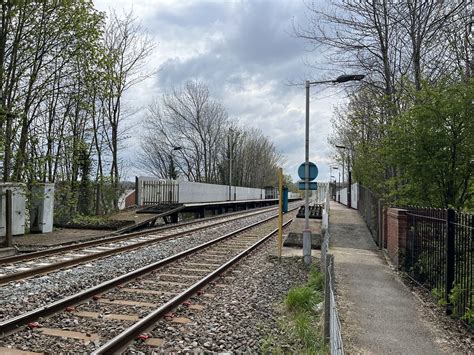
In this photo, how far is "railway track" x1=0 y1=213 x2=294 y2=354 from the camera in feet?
17.8

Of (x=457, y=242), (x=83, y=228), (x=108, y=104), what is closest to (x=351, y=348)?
(x=457, y=242)

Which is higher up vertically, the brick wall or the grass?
the brick wall

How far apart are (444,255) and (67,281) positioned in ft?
23.2

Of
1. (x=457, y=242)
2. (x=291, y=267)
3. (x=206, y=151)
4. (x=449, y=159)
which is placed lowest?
(x=291, y=267)

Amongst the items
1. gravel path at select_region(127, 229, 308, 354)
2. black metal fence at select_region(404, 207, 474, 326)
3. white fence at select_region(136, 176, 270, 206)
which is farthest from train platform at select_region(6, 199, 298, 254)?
black metal fence at select_region(404, 207, 474, 326)

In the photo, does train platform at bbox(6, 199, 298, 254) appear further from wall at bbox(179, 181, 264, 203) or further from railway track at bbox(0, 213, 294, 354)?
railway track at bbox(0, 213, 294, 354)

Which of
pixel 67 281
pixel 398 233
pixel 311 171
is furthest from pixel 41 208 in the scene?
pixel 398 233

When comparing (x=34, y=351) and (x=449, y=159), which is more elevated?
(x=449, y=159)

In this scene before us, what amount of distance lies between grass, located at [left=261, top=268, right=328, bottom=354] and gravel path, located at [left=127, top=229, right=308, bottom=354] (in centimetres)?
12

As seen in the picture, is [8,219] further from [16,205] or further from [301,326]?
[301,326]

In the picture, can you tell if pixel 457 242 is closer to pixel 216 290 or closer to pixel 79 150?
pixel 216 290

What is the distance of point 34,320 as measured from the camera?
622cm

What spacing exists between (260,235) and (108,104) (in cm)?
1992

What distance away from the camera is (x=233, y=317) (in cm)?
685
